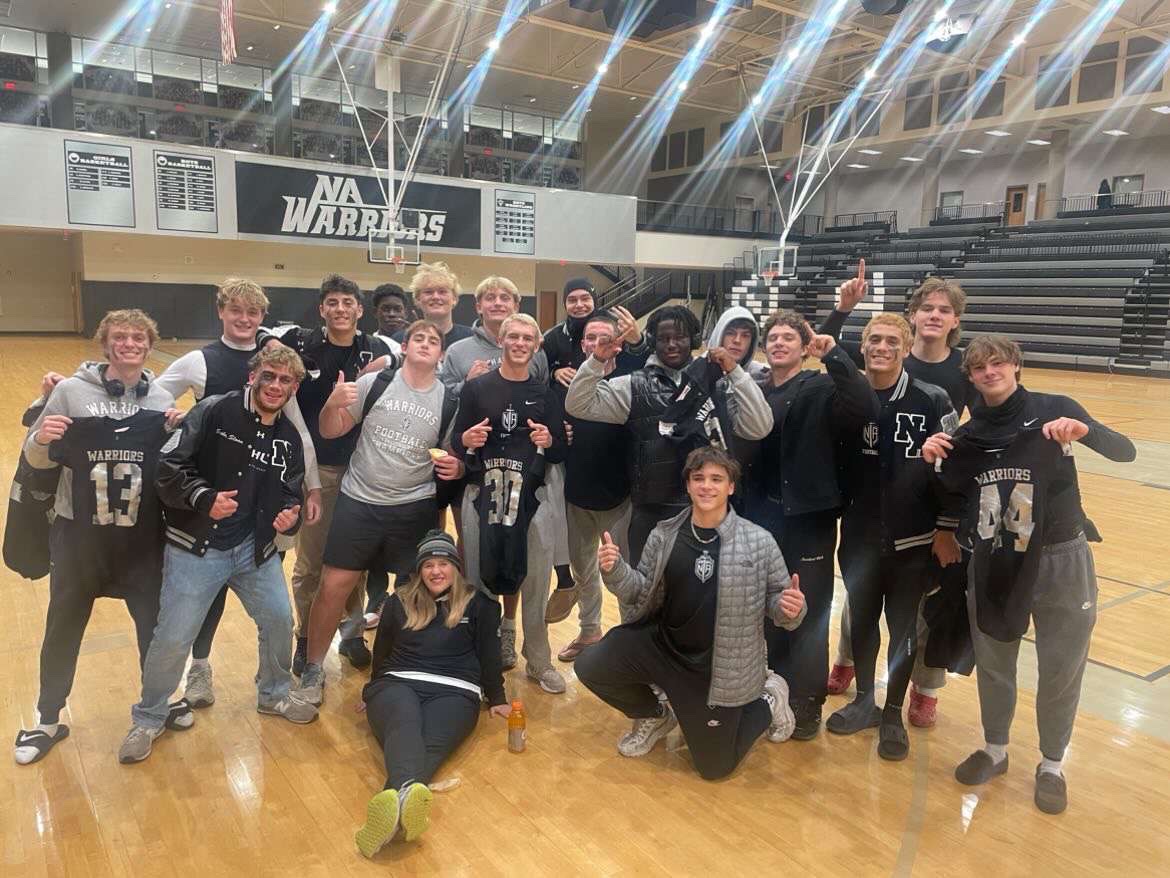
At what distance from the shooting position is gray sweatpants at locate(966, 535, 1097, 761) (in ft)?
9.39

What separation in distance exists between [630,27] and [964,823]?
15.2 meters

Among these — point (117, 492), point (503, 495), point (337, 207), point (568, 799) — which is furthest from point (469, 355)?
point (337, 207)

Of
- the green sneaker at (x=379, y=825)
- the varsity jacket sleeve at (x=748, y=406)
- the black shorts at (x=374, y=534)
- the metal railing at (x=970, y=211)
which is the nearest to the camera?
the green sneaker at (x=379, y=825)

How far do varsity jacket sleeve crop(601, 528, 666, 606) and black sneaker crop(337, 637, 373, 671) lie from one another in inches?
60.6

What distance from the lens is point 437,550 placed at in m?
3.37

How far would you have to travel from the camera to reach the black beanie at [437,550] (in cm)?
336

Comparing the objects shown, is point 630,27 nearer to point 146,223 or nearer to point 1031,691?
point 146,223

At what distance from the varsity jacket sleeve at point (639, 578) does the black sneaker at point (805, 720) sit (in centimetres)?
87

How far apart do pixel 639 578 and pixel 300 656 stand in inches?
71.3

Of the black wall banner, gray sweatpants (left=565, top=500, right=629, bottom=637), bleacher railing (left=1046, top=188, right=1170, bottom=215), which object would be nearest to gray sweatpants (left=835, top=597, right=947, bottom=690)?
gray sweatpants (left=565, top=500, right=629, bottom=637)

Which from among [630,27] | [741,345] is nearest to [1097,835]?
[741,345]

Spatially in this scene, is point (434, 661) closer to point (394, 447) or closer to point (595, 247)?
point (394, 447)

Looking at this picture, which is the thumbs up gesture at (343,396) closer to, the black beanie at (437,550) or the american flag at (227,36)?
the black beanie at (437,550)

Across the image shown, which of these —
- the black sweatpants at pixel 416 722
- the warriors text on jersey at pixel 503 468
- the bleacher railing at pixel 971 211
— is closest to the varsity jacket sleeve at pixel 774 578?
the warriors text on jersey at pixel 503 468
